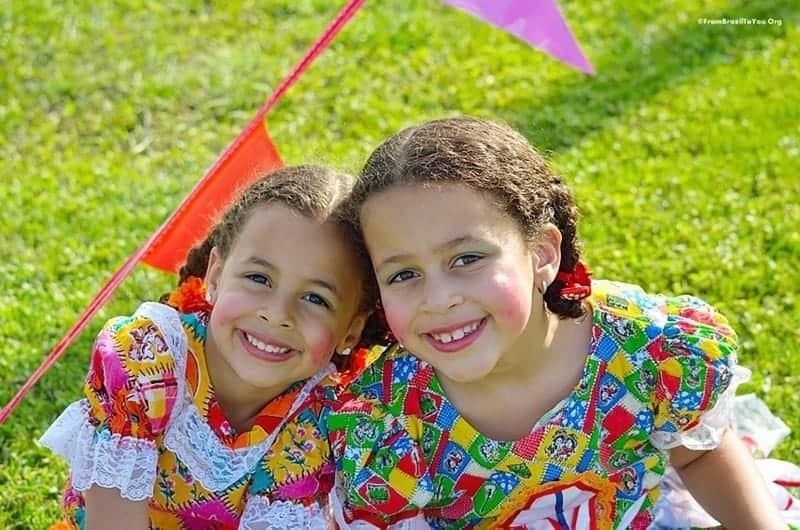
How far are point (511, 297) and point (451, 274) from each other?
0.12 metres

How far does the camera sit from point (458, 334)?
2.31 meters

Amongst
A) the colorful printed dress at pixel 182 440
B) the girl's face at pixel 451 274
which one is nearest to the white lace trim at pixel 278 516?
the colorful printed dress at pixel 182 440

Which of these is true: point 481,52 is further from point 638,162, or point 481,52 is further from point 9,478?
point 9,478

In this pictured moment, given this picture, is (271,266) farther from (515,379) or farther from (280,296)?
(515,379)

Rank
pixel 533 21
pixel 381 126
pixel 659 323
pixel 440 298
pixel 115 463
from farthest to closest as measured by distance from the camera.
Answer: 1. pixel 381 126
2. pixel 533 21
3. pixel 659 323
4. pixel 115 463
5. pixel 440 298

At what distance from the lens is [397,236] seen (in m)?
2.30

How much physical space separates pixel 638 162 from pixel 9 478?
2.48 metres

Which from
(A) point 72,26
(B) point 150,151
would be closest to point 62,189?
(B) point 150,151

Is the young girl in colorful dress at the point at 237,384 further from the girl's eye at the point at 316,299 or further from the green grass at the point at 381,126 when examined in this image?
the green grass at the point at 381,126

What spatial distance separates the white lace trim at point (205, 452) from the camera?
2486 millimetres

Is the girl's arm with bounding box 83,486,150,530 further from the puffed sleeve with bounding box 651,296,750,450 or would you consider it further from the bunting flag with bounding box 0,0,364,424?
the puffed sleeve with bounding box 651,296,750,450

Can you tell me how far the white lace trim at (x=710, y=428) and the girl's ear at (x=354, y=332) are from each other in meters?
0.66

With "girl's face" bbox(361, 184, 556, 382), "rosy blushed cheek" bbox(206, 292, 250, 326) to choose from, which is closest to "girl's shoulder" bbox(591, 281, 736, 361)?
"girl's face" bbox(361, 184, 556, 382)

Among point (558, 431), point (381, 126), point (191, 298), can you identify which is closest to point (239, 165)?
point (191, 298)
